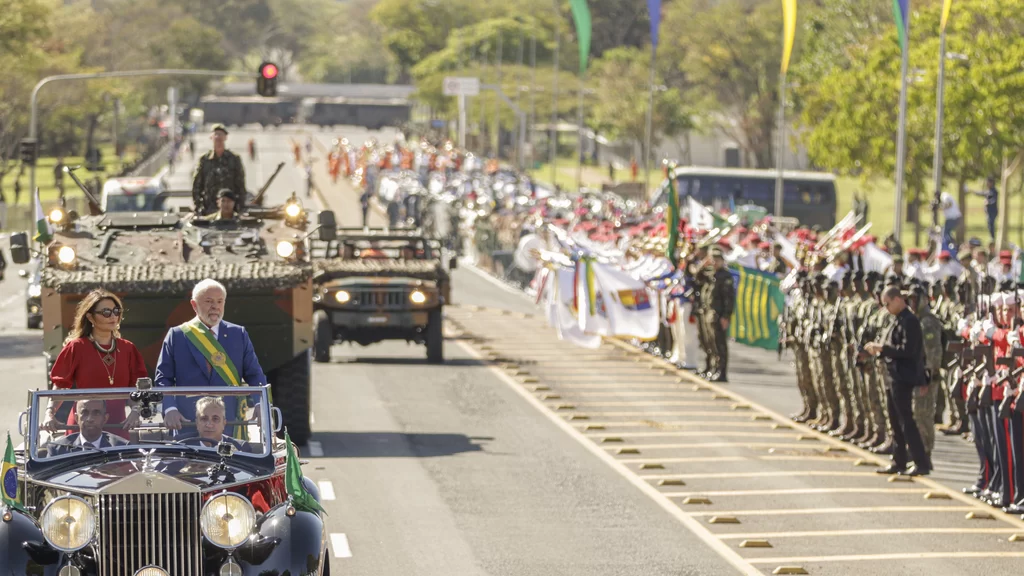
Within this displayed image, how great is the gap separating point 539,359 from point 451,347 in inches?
94.5

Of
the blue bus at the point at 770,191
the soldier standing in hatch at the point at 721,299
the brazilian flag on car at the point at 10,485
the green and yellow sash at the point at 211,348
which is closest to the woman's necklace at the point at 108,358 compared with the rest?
the green and yellow sash at the point at 211,348

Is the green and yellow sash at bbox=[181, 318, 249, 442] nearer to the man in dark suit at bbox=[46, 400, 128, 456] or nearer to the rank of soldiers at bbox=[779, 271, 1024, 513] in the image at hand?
the man in dark suit at bbox=[46, 400, 128, 456]

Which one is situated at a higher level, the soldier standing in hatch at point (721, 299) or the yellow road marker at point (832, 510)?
the soldier standing in hatch at point (721, 299)

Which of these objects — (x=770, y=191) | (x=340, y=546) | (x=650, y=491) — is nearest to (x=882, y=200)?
(x=770, y=191)

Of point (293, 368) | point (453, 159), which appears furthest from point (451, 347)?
point (453, 159)

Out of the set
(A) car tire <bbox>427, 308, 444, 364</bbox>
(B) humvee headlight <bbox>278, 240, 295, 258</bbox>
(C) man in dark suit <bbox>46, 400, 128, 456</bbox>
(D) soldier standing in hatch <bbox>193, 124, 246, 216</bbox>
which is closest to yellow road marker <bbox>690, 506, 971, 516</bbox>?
(B) humvee headlight <bbox>278, 240, 295, 258</bbox>

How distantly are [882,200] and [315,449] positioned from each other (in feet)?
242

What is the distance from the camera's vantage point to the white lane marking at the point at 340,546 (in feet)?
45.3

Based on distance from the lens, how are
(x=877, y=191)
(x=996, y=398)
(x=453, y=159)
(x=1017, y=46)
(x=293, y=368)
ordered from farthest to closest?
(x=877, y=191)
(x=453, y=159)
(x=1017, y=46)
(x=293, y=368)
(x=996, y=398)

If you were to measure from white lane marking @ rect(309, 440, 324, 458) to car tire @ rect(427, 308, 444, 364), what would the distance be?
26.4 ft

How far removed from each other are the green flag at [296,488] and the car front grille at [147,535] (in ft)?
2.74

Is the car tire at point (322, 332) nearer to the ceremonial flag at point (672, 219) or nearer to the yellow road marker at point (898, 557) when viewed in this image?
the ceremonial flag at point (672, 219)

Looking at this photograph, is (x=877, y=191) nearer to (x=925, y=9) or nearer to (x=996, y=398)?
(x=925, y=9)

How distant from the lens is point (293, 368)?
19.2 meters
